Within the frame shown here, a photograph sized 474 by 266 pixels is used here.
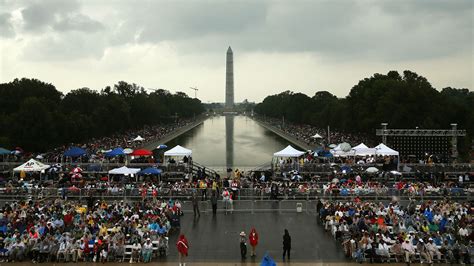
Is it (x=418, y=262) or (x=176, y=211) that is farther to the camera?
(x=176, y=211)

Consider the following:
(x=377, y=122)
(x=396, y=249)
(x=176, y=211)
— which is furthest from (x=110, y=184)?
(x=377, y=122)

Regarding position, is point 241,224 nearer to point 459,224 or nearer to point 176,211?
point 176,211

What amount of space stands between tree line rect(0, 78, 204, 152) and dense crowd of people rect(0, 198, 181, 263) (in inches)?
1379

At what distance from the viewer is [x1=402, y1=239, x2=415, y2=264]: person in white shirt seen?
60.5 feet

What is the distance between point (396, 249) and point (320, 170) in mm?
18847

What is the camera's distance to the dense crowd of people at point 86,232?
742 inches

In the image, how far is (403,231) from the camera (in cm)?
2048

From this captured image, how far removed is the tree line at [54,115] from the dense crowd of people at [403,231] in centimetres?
4294

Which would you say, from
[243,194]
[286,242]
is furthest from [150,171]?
[286,242]

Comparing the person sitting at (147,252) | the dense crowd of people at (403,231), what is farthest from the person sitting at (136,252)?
the dense crowd of people at (403,231)

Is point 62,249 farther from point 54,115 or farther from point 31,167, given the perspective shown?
point 54,115

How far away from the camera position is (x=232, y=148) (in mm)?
78250

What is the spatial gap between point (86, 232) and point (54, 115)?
4508 centimetres

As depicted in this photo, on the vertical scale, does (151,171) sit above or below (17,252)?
above
